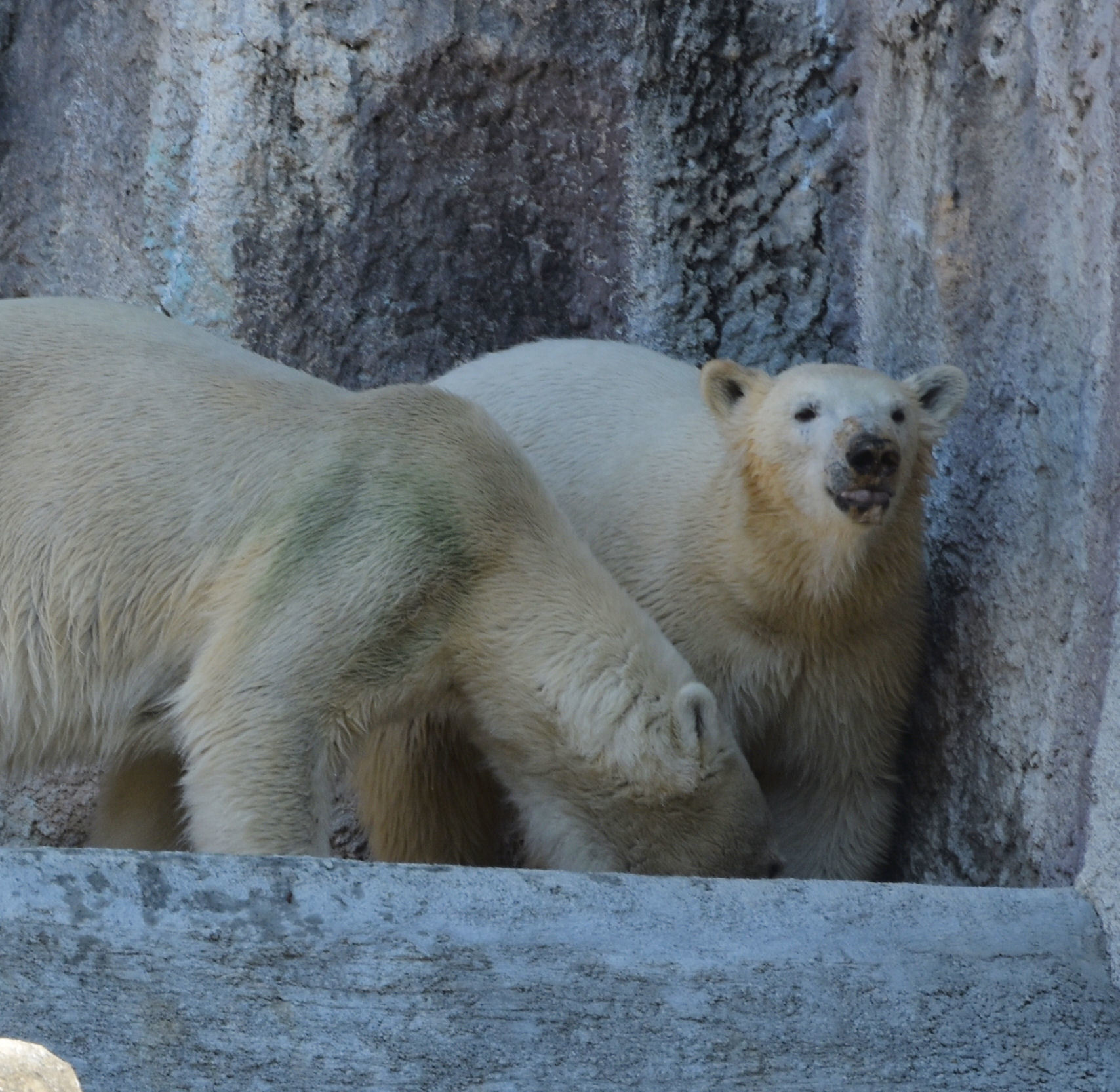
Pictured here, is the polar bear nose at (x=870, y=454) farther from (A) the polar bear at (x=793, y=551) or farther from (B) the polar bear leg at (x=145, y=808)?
(B) the polar bear leg at (x=145, y=808)

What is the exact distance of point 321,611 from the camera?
301 cm

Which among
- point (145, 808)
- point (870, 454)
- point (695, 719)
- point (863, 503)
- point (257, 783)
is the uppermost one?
point (870, 454)

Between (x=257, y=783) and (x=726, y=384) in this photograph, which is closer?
(x=257, y=783)

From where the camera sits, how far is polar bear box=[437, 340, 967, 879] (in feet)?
11.2

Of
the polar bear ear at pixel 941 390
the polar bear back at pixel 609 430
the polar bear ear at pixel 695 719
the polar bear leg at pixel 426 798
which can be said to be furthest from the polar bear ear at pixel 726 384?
the polar bear leg at pixel 426 798

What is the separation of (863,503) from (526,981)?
1371 millimetres

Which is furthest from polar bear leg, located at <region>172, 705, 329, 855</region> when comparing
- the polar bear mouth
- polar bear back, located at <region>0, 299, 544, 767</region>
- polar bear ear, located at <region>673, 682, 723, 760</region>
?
the polar bear mouth

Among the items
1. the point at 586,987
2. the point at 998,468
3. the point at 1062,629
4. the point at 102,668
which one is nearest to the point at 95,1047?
the point at 586,987

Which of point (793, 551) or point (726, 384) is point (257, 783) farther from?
point (726, 384)

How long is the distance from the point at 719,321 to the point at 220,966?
9.25ft

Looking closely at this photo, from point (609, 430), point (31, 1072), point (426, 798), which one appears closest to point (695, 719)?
point (426, 798)

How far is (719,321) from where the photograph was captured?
4.61 meters

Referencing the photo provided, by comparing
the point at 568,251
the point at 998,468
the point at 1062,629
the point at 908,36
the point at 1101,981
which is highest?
the point at 908,36

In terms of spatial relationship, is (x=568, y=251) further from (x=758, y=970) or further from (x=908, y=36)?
(x=758, y=970)
